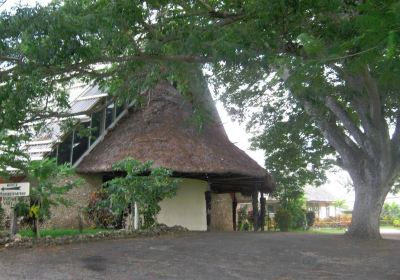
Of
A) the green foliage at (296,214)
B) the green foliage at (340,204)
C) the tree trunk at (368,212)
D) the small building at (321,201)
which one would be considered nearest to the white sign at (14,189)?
the tree trunk at (368,212)

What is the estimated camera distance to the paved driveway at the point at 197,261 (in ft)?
22.4

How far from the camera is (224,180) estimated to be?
61.2 ft

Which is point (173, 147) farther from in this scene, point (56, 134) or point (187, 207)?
point (56, 134)

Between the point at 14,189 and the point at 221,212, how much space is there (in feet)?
43.5

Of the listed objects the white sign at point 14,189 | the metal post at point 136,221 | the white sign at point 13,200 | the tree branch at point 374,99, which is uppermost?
the tree branch at point 374,99

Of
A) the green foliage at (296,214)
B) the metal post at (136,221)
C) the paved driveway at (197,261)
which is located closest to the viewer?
the paved driveway at (197,261)

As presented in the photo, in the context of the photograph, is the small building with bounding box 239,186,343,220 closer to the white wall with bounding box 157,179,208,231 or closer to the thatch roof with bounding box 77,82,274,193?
the white wall with bounding box 157,179,208,231

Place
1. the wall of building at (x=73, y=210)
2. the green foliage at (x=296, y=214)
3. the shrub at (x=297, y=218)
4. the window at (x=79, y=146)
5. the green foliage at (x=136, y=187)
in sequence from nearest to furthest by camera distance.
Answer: the green foliage at (x=136, y=187), the wall of building at (x=73, y=210), the window at (x=79, y=146), the green foliage at (x=296, y=214), the shrub at (x=297, y=218)

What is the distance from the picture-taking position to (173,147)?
15906mm

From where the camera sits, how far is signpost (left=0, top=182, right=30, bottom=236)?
955cm

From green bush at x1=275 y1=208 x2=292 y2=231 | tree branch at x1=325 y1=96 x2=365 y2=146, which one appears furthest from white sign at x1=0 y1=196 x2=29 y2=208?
green bush at x1=275 y1=208 x2=292 y2=231

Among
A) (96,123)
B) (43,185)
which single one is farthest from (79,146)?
(43,185)

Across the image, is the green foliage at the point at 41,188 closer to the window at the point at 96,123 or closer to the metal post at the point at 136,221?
the metal post at the point at 136,221

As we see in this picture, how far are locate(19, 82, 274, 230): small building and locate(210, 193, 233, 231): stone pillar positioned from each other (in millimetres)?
1375
